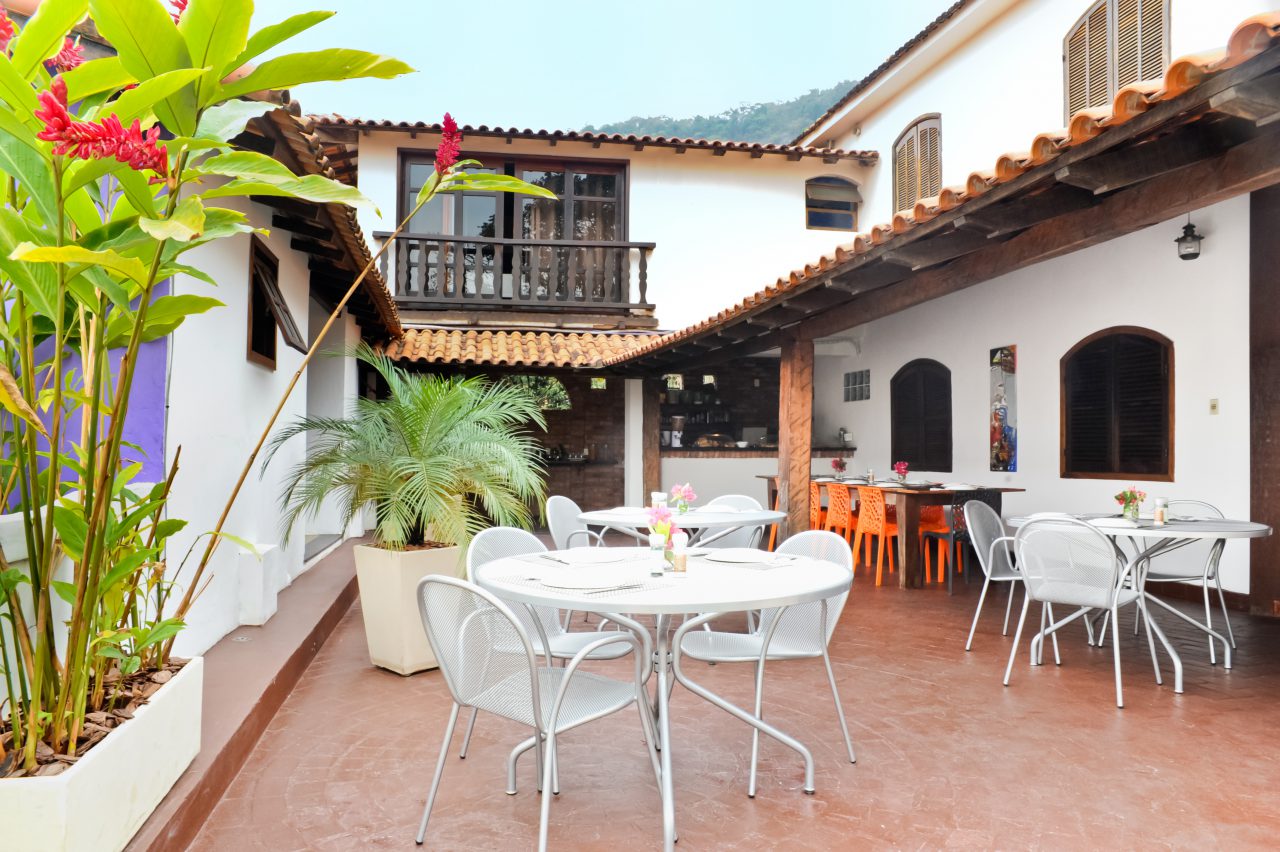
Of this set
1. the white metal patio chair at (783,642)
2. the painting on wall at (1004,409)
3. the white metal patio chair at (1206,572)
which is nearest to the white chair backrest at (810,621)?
the white metal patio chair at (783,642)

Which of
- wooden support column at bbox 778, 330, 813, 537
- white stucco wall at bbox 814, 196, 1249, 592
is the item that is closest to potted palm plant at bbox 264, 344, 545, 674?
wooden support column at bbox 778, 330, 813, 537

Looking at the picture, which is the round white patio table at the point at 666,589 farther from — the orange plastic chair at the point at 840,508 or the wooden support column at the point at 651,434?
the wooden support column at the point at 651,434

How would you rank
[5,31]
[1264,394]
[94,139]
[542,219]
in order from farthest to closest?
A: [542,219], [1264,394], [5,31], [94,139]

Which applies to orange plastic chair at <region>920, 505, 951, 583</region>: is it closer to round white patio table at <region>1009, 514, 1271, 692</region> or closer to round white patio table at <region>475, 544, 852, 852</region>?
round white patio table at <region>1009, 514, 1271, 692</region>

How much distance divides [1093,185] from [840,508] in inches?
185

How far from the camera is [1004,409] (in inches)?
318

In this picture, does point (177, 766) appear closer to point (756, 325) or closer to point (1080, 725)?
point (1080, 725)

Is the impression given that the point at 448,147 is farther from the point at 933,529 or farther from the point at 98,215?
the point at 933,529

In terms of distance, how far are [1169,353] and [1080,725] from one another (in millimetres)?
4143

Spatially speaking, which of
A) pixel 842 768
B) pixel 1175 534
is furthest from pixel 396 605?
pixel 1175 534

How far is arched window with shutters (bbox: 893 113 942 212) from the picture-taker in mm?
9758

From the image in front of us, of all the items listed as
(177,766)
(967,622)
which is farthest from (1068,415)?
(177,766)

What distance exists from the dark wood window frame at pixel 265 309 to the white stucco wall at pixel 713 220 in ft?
20.0

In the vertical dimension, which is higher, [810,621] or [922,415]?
[922,415]
